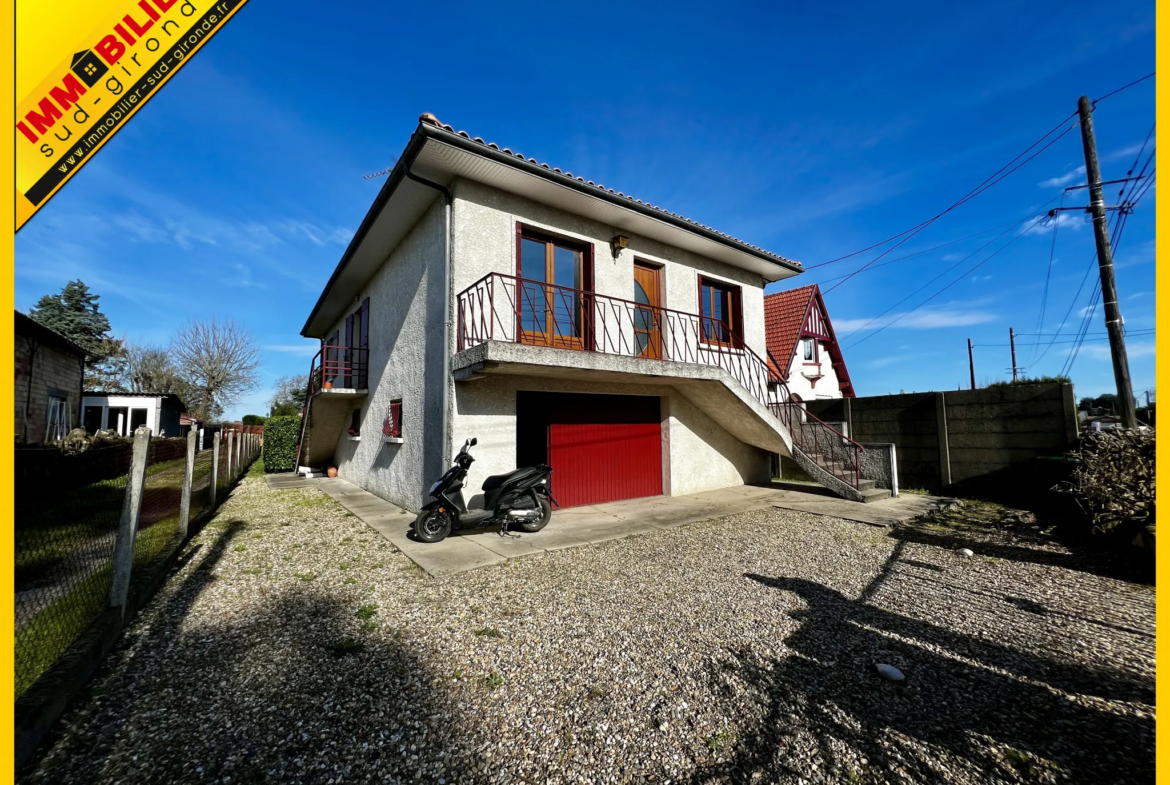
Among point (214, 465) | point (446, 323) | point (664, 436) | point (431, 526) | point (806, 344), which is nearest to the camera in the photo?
point (431, 526)

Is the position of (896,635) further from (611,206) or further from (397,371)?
(397,371)

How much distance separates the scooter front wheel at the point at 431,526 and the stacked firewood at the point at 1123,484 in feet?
23.7

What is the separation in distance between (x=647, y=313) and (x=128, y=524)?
23.7 ft

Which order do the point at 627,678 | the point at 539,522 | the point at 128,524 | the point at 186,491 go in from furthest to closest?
the point at 539,522 < the point at 186,491 < the point at 128,524 < the point at 627,678

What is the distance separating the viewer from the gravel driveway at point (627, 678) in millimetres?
1839

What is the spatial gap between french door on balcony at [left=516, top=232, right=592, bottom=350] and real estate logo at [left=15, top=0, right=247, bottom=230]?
4110mm

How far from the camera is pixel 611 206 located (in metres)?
7.05

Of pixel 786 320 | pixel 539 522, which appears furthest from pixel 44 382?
pixel 786 320

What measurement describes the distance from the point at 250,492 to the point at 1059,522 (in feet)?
47.0

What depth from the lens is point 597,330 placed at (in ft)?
24.3

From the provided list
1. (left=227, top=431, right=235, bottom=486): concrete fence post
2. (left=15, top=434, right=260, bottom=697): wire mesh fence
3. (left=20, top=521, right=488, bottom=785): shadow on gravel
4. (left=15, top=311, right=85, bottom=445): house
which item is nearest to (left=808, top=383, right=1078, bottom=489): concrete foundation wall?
(left=20, top=521, right=488, bottom=785): shadow on gravel

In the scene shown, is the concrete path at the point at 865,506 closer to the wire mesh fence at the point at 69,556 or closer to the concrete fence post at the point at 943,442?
the concrete fence post at the point at 943,442

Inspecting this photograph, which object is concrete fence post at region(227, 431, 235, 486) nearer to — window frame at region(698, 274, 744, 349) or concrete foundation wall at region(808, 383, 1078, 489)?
window frame at region(698, 274, 744, 349)

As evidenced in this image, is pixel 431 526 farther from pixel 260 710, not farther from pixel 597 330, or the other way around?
pixel 597 330
